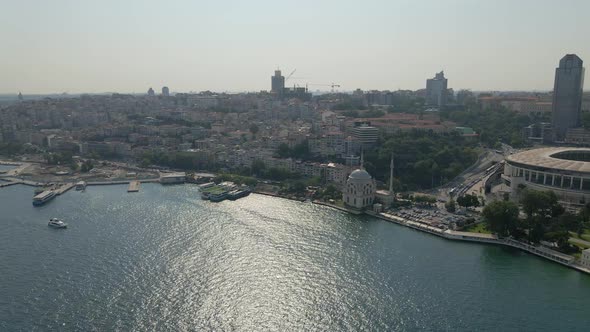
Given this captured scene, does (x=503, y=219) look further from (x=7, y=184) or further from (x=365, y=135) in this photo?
(x=7, y=184)

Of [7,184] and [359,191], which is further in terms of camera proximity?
[7,184]

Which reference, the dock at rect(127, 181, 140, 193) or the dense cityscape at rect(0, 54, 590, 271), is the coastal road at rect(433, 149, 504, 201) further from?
the dock at rect(127, 181, 140, 193)

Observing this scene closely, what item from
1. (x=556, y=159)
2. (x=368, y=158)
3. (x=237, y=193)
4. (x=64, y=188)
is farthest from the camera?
(x=368, y=158)

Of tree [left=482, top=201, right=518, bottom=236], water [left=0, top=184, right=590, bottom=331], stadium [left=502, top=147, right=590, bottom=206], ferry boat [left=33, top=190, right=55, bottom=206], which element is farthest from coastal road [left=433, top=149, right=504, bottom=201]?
ferry boat [left=33, top=190, right=55, bottom=206]

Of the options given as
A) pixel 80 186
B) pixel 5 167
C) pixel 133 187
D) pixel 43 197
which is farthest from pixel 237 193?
pixel 5 167

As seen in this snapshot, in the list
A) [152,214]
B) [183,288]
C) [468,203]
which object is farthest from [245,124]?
[183,288]

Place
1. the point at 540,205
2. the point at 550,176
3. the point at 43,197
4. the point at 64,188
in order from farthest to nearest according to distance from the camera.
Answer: the point at 64,188
the point at 43,197
the point at 550,176
the point at 540,205

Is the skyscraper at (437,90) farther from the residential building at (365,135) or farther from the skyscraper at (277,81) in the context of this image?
the residential building at (365,135)
